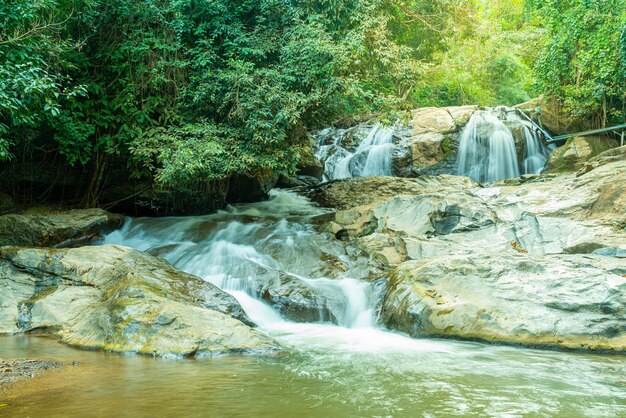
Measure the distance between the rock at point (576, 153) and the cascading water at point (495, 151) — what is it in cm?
65

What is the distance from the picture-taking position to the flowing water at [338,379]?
350 centimetres

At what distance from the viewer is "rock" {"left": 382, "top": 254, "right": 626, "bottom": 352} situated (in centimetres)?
568

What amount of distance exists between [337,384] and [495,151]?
481 inches

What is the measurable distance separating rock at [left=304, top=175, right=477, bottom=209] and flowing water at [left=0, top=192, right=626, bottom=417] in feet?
17.3

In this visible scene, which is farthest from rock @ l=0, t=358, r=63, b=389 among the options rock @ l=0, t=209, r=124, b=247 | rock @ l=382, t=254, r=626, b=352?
rock @ l=0, t=209, r=124, b=247

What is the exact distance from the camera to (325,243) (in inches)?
392

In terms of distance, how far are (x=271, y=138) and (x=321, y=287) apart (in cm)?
355

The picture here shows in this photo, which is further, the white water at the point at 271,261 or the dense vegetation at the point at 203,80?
the dense vegetation at the point at 203,80

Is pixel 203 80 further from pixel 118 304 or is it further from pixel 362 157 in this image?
pixel 362 157

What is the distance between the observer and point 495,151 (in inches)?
583

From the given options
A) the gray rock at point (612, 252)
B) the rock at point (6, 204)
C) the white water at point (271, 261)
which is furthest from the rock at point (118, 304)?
the gray rock at point (612, 252)

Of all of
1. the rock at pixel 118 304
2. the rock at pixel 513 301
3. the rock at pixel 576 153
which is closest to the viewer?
the rock at pixel 118 304

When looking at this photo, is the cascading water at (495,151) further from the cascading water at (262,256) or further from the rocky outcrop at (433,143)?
the cascading water at (262,256)

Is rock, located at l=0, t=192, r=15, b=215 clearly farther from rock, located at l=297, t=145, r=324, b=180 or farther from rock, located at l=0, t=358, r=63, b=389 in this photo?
rock, located at l=0, t=358, r=63, b=389
